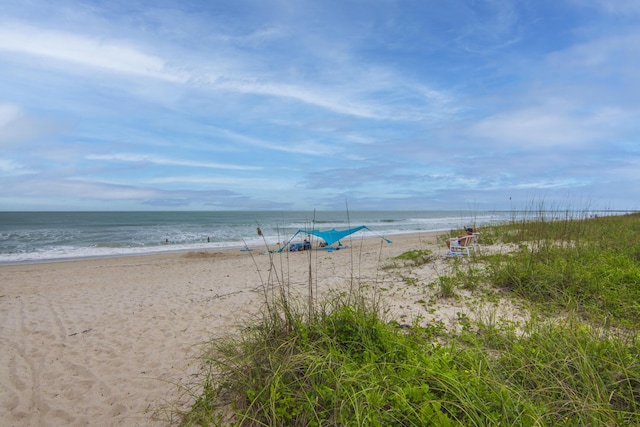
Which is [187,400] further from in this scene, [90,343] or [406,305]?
[406,305]

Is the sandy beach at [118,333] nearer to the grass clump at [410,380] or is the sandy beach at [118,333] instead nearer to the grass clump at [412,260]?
the grass clump at [412,260]

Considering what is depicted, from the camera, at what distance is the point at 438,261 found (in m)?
7.43

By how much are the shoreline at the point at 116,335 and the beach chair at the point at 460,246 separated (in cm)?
130

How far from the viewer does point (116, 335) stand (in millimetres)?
4379

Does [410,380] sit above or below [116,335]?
→ above

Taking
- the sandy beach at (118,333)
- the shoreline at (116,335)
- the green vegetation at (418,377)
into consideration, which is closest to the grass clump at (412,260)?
the sandy beach at (118,333)

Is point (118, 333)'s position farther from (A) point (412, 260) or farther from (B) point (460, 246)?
(B) point (460, 246)

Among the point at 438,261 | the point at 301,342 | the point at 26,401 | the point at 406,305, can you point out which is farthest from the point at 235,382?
the point at 438,261

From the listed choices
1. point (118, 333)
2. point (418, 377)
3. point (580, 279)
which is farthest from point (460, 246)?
point (118, 333)

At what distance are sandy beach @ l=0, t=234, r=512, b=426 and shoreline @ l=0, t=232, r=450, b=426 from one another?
11 mm

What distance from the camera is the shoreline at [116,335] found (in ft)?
9.14

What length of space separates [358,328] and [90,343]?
3.47 m

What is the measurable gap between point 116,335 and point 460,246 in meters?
7.01

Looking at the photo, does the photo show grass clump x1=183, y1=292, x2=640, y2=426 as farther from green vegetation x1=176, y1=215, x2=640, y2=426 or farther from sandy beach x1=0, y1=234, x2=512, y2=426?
sandy beach x1=0, y1=234, x2=512, y2=426
